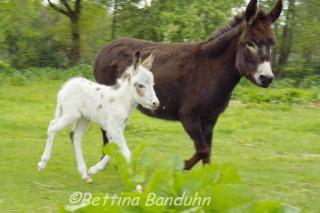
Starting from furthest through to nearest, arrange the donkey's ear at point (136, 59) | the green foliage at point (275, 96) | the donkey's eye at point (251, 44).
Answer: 1. the green foliage at point (275, 96)
2. the donkey's eye at point (251, 44)
3. the donkey's ear at point (136, 59)

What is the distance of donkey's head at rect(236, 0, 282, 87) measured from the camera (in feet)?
19.4

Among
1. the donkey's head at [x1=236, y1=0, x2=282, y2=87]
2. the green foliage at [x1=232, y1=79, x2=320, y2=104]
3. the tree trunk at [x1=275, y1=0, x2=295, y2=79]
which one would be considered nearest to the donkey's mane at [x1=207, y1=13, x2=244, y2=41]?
the donkey's head at [x1=236, y1=0, x2=282, y2=87]

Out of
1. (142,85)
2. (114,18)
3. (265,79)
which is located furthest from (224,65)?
(114,18)

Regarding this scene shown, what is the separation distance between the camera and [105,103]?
584 centimetres

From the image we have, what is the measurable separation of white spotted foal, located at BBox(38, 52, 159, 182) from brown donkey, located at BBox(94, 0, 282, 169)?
29.8 inches

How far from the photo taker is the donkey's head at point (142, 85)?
5.48 metres

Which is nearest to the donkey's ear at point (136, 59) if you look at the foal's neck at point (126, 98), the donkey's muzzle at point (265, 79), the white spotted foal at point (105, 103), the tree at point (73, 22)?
the white spotted foal at point (105, 103)

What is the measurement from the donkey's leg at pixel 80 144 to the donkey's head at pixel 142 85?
92 centimetres

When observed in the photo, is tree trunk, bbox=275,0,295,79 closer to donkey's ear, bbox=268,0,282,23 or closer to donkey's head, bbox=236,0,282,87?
donkey's ear, bbox=268,0,282,23

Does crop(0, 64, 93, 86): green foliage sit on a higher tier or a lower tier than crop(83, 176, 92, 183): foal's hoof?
lower

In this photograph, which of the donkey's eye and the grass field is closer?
the grass field

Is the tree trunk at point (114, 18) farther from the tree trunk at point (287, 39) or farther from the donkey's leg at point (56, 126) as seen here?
the donkey's leg at point (56, 126)

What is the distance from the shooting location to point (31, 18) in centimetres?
2511

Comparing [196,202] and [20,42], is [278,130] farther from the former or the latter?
[20,42]
